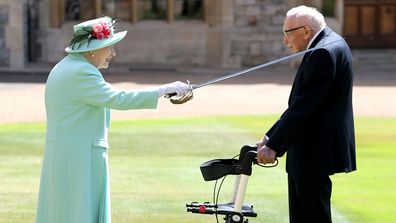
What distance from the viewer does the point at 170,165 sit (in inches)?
452

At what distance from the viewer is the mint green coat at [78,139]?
577 centimetres

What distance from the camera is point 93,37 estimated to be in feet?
19.2

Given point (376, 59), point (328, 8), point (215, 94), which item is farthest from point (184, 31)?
point (215, 94)

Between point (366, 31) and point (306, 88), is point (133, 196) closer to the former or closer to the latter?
point (306, 88)

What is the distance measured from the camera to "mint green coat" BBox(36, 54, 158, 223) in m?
5.77

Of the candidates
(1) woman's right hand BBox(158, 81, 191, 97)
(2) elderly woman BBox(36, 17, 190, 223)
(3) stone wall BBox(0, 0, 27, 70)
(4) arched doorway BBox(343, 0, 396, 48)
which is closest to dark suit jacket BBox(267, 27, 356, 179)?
(1) woman's right hand BBox(158, 81, 191, 97)

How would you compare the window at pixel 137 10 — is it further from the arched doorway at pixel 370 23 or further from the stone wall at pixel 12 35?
the arched doorway at pixel 370 23

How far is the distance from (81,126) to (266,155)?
39.8 inches

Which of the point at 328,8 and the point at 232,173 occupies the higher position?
the point at 232,173

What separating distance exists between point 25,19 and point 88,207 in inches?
773

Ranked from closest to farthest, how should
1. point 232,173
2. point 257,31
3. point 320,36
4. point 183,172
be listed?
1. point 232,173
2. point 320,36
3. point 183,172
4. point 257,31

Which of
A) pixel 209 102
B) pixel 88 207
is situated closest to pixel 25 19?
pixel 209 102

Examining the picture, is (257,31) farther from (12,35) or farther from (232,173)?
(232,173)

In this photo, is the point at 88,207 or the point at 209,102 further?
the point at 209,102
